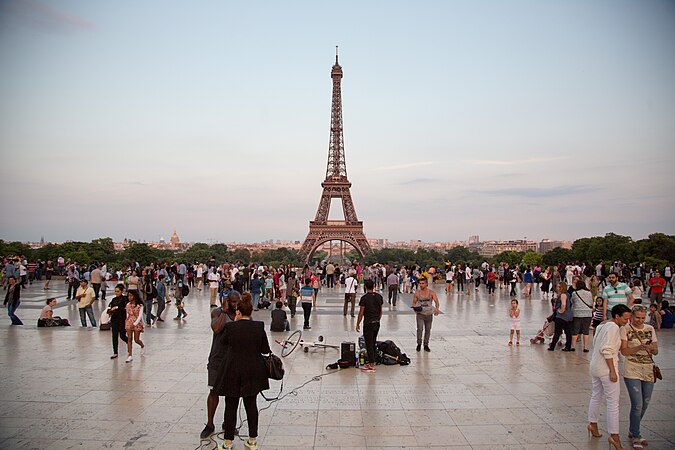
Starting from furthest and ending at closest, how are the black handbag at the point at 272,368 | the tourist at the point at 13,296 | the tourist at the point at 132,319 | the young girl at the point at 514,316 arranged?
1. the tourist at the point at 13,296
2. the young girl at the point at 514,316
3. the tourist at the point at 132,319
4. the black handbag at the point at 272,368

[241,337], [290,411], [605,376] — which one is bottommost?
[290,411]

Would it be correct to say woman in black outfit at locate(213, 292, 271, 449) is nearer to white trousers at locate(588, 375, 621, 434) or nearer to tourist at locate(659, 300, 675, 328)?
white trousers at locate(588, 375, 621, 434)

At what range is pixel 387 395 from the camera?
7211 mm

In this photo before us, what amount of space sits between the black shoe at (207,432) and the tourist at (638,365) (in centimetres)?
468

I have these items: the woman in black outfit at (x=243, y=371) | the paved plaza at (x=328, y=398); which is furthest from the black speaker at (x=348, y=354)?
the woman in black outfit at (x=243, y=371)

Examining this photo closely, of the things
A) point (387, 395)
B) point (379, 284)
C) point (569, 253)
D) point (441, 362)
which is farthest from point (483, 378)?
point (569, 253)

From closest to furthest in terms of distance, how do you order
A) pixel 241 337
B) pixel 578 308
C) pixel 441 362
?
pixel 241 337 < pixel 441 362 < pixel 578 308

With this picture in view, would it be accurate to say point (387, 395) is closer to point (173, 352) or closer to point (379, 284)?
point (173, 352)

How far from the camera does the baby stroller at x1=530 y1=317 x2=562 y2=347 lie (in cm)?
1055

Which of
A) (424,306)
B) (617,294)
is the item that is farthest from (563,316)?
(424,306)

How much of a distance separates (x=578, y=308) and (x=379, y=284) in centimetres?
1461

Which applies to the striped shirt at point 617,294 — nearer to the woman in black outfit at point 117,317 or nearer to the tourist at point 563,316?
the tourist at point 563,316

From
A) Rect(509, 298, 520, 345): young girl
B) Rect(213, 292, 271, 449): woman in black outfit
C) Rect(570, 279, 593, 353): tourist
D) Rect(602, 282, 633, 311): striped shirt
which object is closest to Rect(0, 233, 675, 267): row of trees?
Rect(509, 298, 520, 345): young girl

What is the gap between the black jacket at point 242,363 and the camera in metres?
5.12
